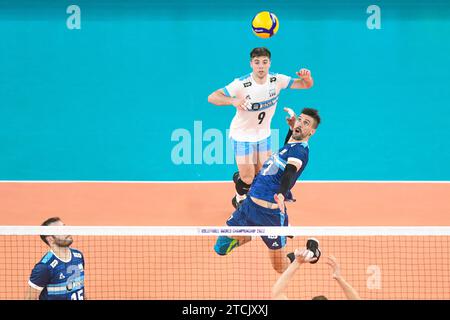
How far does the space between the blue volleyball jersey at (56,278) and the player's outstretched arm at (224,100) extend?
5.17 meters

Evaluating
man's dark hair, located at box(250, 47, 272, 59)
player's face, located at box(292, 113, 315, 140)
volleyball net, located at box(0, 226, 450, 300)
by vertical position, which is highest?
man's dark hair, located at box(250, 47, 272, 59)

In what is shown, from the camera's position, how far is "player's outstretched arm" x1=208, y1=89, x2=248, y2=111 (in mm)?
12102

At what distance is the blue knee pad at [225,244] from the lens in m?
10.4

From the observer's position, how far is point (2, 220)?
42.3 feet

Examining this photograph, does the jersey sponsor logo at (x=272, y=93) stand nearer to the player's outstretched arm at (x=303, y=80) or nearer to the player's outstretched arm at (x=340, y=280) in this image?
the player's outstretched arm at (x=303, y=80)

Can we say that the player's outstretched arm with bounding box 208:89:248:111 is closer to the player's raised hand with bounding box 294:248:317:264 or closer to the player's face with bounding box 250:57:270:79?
the player's face with bounding box 250:57:270:79

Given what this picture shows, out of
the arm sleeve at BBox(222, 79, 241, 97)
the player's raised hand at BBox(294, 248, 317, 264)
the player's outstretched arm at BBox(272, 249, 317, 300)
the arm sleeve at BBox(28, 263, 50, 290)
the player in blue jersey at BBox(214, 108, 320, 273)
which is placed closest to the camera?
the arm sleeve at BBox(28, 263, 50, 290)

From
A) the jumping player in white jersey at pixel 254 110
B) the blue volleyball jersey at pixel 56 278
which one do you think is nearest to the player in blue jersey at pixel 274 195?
the jumping player in white jersey at pixel 254 110

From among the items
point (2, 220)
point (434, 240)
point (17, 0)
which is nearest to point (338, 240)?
point (434, 240)

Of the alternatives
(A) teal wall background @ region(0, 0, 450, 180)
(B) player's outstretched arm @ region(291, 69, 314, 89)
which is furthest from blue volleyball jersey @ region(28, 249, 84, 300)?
(B) player's outstretched arm @ region(291, 69, 314, 89)

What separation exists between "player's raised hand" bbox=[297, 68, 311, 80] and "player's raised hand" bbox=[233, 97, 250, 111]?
132 centimetres

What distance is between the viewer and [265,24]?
12773mm
